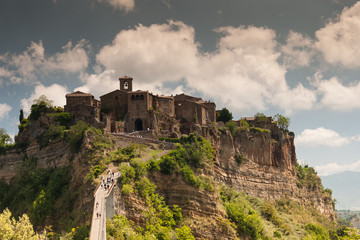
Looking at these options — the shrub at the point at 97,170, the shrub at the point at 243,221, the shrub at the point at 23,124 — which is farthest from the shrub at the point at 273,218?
the shrub at the point at 23,124

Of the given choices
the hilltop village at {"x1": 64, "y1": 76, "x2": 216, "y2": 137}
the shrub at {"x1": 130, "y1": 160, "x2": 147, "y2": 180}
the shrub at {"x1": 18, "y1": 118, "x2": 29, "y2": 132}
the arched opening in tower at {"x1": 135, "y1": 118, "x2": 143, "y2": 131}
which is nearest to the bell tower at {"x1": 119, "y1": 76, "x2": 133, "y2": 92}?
the hilltop village at {"x1": 64, "y1": 76, "x2": 216, "y2": 137}

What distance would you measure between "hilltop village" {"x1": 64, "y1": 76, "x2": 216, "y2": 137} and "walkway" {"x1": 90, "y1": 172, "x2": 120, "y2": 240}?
18003 millimetres

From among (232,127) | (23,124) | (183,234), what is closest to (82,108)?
(23,124)

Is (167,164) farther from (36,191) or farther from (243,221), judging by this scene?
(36,191)

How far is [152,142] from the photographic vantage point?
52.1 metres

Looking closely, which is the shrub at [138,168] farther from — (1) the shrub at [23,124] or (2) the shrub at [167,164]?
(1) the shrub at [23,124]

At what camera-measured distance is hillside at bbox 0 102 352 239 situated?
39250mm

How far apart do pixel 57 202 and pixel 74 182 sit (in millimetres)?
3385

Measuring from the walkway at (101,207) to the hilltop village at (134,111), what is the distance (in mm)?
18003

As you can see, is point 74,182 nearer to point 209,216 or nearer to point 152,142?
point 152,142

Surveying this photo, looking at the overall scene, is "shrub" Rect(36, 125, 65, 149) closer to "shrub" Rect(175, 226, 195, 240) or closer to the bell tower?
the bell tower

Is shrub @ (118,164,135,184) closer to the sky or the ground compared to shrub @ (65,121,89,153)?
closer to the ground

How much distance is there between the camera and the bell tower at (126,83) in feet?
219

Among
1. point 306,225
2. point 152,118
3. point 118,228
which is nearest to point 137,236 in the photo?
point 118,228
